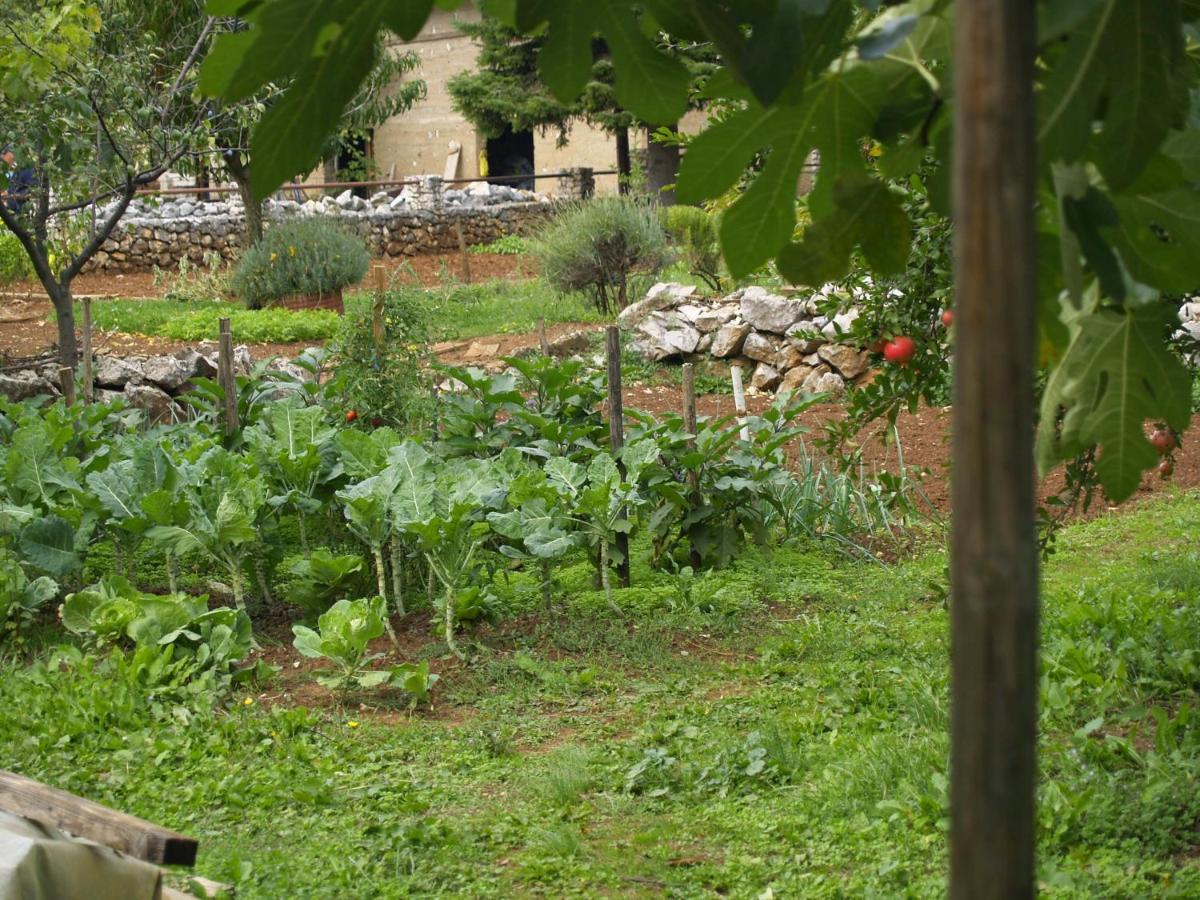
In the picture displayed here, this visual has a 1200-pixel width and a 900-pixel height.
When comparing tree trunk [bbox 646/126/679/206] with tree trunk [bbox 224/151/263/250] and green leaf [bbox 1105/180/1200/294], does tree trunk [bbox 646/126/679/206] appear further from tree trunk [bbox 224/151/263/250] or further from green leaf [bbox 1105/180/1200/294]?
green leaf [bbox 1105/180/1200/294]

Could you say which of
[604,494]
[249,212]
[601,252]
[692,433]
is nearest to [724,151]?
[604,494]

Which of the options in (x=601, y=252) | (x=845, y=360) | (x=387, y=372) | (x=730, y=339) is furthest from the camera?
(x=601, y=252)

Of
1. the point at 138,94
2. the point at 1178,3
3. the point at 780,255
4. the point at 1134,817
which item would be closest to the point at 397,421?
the point at 138,94

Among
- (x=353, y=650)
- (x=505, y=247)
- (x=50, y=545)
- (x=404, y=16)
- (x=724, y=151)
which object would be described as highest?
(x=404, y=16)

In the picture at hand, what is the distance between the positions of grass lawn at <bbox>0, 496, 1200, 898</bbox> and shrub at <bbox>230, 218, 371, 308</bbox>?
11463 millimetres

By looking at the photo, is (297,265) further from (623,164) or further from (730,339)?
(623,164)

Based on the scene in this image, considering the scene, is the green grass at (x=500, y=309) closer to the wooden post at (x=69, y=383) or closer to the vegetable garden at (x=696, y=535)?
the vegetable garden at (x=696, y=535)

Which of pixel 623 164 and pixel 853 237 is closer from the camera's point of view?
pixel 853 237

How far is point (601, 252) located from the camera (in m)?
Answer: 15.2

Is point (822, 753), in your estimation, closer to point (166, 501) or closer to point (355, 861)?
point (355, 861)

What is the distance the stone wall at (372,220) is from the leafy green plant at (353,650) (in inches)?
585

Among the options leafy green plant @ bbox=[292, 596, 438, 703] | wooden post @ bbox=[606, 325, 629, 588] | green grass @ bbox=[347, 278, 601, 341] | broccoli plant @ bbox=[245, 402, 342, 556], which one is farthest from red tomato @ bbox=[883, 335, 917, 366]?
green grass @ bbox=[347, 278, 601, 341]

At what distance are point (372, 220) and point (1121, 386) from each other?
2089 cm

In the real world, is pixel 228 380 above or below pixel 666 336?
above
